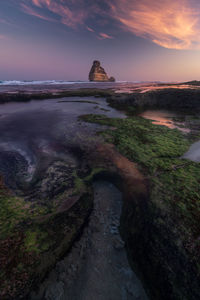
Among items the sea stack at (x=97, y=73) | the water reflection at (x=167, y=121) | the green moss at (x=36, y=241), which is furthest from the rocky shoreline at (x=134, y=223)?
the sea stack at (x=97, y=73)

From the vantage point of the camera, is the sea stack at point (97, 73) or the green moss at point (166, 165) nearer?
the green moss at point (166, 165)

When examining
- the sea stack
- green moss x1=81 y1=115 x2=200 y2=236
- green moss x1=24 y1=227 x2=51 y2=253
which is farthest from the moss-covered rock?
the sea stack

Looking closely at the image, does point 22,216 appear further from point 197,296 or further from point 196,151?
point 196,151

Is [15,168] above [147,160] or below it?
below

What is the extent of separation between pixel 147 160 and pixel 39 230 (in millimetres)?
5924

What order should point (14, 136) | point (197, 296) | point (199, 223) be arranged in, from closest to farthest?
1. point (197, 296)
2. point (199, 223)
3. point (14, 136)

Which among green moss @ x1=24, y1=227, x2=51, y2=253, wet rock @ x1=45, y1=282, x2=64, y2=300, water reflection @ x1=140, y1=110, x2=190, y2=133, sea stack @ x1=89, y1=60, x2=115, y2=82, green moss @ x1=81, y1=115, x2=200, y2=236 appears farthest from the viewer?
sea stack @ x1=89, y1=60, x2=115, y2=82

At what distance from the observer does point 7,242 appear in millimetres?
3900

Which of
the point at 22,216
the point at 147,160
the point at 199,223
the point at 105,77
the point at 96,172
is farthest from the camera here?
the point at 105,77

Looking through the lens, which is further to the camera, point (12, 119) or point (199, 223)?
point (12, 119)

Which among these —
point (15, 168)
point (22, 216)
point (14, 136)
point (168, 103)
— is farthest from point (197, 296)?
point (168, 103)

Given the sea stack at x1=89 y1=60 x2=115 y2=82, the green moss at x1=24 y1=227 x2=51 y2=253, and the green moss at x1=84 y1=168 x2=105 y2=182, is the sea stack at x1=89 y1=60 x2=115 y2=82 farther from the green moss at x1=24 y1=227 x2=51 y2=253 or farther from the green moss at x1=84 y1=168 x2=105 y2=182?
the green moss at x1=24 y1=227 x2=51 y2=253

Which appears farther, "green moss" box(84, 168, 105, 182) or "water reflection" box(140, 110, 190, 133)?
"water reflection" box(140, 110, 190, 133)

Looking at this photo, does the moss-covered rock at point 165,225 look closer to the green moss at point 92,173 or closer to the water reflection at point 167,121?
the green moss at point 92,173
